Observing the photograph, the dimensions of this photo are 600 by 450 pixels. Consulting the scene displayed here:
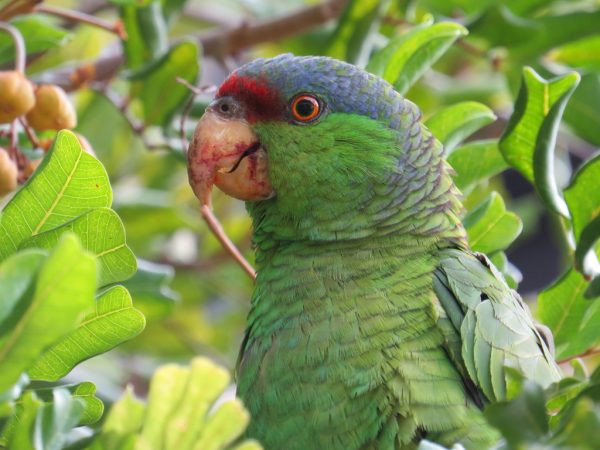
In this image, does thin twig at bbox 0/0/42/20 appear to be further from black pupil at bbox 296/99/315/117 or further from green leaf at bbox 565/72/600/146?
green leaf at bbox 565/72/600/146

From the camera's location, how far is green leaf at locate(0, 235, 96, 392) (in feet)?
2.14

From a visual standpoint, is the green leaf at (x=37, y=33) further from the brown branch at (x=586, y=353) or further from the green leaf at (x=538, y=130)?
the brown branch at (x=586, y=353)

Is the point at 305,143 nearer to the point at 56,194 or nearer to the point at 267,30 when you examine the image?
the point at 56,194

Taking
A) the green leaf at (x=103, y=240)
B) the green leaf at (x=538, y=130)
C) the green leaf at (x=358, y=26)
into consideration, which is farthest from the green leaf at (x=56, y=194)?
the green leaf at (x=358, y=26)

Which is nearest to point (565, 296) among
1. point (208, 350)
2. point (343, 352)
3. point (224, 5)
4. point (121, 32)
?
point (343, 352)

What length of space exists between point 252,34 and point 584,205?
956 millimetres

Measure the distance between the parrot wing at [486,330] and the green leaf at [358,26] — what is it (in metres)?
0.57

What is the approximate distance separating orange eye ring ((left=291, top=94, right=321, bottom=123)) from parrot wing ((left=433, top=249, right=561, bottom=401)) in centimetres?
30

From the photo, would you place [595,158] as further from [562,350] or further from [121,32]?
[121,32]

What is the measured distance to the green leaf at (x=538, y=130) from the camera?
3.60 feet

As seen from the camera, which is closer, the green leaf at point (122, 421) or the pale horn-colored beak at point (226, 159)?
the green leaf at point (122, 421)

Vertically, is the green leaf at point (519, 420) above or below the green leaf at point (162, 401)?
above

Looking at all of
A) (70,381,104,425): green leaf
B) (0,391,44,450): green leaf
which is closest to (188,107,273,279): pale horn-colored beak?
(70,381,104,425): green leaf

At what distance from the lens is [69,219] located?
93cm
